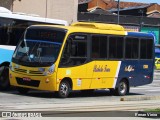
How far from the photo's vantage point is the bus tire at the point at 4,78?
807 inches

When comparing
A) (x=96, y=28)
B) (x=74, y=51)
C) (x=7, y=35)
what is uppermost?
(x=96, y=28)

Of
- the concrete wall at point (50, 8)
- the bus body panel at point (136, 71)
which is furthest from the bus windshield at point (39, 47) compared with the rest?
the concrete wall at point (50, 8)

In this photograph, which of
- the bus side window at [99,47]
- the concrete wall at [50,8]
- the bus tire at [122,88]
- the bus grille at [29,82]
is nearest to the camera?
the bus grille at [29,82]

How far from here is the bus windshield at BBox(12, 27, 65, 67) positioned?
18.2 m

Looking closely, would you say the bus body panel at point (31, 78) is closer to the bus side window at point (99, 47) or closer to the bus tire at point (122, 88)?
the bus side window at point (99, 47)

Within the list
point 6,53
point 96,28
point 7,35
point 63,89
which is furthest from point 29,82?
point 96,28

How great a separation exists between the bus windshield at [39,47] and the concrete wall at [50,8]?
68.9ft

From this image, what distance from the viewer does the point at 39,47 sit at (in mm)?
18594

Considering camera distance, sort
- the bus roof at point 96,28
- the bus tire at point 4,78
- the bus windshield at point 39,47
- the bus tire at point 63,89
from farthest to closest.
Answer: the bus tire at point 4,78
the bus roof at point 96,28
the bus tire at point 63,89
the bus windshield at point 39,47

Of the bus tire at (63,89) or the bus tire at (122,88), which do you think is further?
the bus tire at (122,88)

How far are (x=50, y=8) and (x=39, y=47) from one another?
2440cm

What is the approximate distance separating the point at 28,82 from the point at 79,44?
244cm

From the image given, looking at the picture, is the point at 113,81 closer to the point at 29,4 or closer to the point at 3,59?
the point at 3,59

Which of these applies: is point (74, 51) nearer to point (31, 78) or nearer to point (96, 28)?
point (31, 78)
